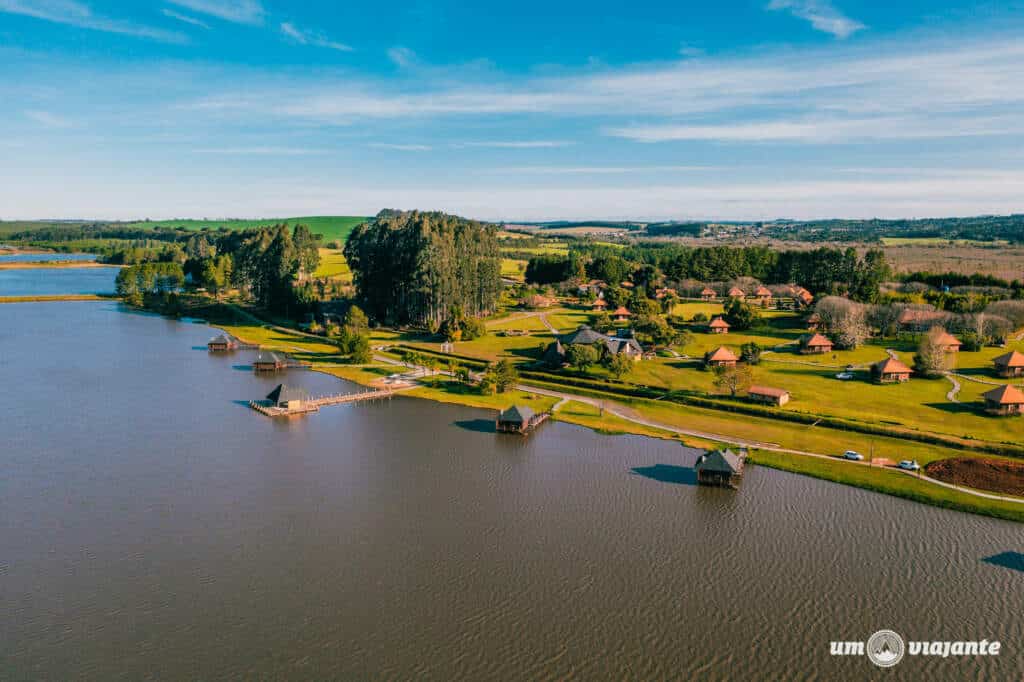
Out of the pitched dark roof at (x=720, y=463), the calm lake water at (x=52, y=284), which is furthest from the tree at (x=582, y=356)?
the calm lake water at (x=52, y=284)

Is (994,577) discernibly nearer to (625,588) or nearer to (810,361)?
(625,588)

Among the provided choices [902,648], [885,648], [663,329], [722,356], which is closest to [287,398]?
[722,356]

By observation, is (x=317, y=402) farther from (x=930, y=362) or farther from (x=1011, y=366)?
(x=1011, y=366)

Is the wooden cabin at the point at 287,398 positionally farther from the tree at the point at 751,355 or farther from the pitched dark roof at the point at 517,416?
the tree at the point at 751,355

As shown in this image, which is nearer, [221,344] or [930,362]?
[930,362]

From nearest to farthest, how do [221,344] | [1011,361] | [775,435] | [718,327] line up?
[775,435] < [1011,361] < [221,344] < [718,327]

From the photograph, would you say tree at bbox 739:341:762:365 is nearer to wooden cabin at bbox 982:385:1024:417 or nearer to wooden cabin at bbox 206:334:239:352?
wooden cabin at bbox 982:385:1024:417
